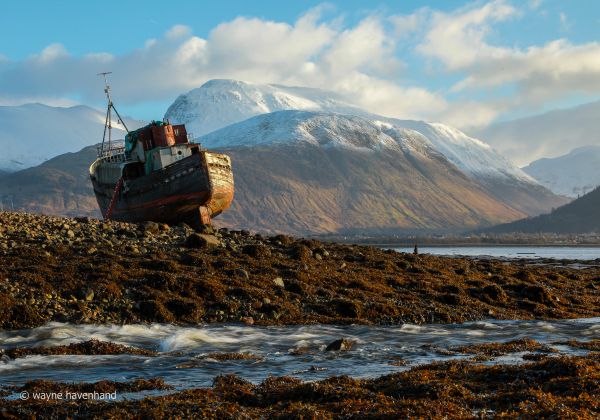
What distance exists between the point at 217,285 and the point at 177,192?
25.4 metres

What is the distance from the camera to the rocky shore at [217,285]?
22.6 metres

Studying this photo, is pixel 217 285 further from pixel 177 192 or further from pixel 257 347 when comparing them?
pixel 177 192

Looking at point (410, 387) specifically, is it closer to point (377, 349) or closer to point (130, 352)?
point (377, 349)

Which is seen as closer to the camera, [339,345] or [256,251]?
[339,345]

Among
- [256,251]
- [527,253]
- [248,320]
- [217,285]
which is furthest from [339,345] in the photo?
[527,253]

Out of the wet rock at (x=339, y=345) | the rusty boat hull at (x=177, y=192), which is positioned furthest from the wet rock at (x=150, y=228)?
the wet rock at (x=339, y=345)

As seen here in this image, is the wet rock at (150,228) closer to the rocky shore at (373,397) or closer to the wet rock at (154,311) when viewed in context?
the wet rock at (154,311)

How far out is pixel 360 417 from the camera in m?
11.7

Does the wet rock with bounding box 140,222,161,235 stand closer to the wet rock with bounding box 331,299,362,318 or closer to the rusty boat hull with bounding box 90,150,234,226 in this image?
the wet rock with bounding box 331,299,362,318

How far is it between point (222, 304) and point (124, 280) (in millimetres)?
3768

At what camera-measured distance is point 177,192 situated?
4962cm

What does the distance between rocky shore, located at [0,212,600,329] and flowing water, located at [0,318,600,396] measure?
3.62 feet

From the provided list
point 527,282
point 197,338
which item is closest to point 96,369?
point 197,338

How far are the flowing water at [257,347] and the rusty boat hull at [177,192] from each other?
28.9 m
